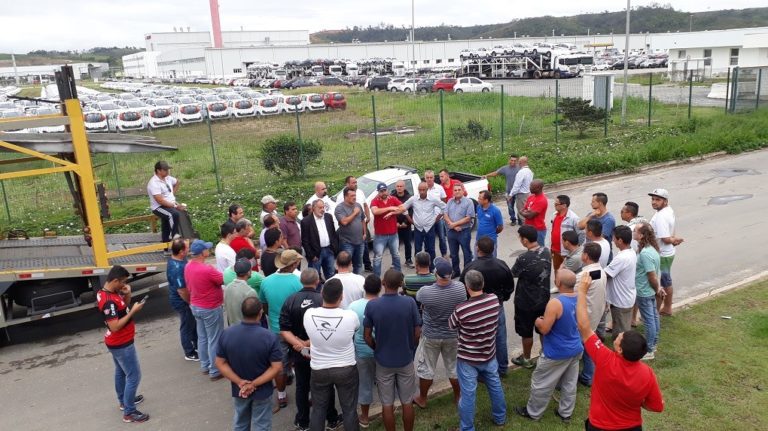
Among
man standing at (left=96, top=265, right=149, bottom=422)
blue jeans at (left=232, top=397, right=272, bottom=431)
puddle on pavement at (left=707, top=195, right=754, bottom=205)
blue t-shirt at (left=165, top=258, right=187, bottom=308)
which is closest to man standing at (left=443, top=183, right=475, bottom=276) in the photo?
blue t-shirt at (left=165, top=258, right=187, bottom=308)

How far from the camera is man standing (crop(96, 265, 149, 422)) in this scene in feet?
19.1

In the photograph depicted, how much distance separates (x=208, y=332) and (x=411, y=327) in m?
2.72

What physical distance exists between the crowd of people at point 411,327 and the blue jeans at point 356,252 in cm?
215

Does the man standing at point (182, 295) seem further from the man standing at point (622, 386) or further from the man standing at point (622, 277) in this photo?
the man standing at point (622, 277)

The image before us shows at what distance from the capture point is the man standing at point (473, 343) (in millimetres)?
5230

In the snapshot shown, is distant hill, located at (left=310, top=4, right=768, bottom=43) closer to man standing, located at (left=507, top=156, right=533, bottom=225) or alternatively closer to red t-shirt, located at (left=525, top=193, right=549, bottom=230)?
man standing, located at (left=507, top=156, right=533, bottom=225)

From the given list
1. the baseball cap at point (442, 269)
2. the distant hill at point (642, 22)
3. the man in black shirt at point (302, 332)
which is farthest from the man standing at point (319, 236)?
the distant hill at point (642, 22)

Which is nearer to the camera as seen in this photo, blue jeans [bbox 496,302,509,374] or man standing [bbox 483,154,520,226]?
blue jeans [bbox 496,302,509,374]

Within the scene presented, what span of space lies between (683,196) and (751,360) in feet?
30.3

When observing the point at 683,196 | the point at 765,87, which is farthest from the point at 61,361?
the point at 765,87

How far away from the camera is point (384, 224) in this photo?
986cm

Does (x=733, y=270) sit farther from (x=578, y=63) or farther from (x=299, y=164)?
(x=578, y=63)

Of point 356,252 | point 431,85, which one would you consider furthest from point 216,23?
point 356,252

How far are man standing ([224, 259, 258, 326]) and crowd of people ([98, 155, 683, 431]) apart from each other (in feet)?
0.05
